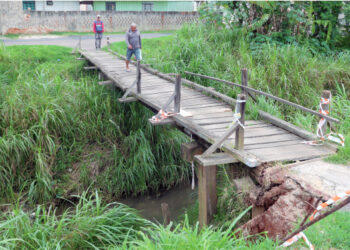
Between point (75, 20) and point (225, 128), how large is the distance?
18.2 meters

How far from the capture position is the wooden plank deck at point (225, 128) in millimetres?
4543

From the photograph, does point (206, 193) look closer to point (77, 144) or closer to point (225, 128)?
point (225, 128)

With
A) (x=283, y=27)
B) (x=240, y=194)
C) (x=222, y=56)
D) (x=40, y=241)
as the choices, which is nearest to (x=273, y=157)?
(x=240, y=194)

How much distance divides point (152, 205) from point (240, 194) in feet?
12.6

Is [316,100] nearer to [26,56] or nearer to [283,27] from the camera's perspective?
[283,27]

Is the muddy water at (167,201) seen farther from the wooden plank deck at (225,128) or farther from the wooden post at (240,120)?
the wooden post at (240,120)

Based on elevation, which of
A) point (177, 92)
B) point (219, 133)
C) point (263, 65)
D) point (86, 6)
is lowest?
point (219, 133)

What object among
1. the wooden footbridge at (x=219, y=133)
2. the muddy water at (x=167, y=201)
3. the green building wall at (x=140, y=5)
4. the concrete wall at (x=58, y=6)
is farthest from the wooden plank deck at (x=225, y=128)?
the green building wall at (x=140, y=5)

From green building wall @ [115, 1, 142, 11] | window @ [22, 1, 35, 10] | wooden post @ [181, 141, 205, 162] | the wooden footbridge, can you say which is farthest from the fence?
wooden post @ [181, 141, 205, 162]

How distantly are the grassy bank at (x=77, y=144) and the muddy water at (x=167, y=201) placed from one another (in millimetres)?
227

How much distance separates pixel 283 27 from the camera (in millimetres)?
11094

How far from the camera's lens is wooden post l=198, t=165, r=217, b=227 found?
5184mm

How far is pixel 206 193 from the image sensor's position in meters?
5.22

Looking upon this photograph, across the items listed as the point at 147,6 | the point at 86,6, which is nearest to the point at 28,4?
the point at 86,6
